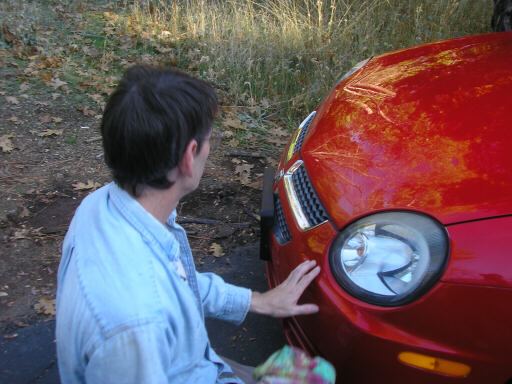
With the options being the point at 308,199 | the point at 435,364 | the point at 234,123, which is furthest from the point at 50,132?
the point at 435,364

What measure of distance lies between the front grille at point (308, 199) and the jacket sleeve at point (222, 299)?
1.31 feet

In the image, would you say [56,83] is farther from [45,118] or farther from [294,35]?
[294,35]

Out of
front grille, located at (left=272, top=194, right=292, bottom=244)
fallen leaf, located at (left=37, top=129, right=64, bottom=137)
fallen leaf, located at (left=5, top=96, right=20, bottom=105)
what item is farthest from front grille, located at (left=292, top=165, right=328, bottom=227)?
fallen leaf, located at (left=5, top=96, right=20, bottom=105)

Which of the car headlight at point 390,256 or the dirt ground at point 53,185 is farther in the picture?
the dirt ground at point 53,185

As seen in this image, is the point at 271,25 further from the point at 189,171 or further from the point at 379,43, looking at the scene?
the point at 189,171

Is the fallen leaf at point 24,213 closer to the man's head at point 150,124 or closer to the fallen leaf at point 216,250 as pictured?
the fallen leaf at point 216,250

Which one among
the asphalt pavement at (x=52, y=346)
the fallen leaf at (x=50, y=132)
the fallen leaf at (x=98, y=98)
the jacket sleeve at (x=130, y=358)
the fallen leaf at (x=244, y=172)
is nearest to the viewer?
the jacket sleeve at (x=130, y=358)

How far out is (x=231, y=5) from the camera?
21.1 feet

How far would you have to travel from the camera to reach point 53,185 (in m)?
3.42

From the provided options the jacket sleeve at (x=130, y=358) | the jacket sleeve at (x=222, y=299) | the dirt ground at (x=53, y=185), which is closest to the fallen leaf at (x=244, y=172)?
the dirt ground at (x=53, y=185)

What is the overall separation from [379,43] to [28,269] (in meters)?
4.77

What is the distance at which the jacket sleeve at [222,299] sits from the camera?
1.65 meters

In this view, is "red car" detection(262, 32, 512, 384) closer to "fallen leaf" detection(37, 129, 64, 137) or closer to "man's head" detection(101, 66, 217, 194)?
"man's head" detection(101, 66, 217, 194)

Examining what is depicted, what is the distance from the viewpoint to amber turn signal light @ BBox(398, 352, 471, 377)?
1443 millimetres
